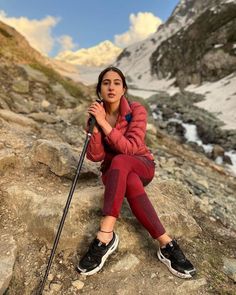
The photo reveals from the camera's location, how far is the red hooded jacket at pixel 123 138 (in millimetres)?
5764

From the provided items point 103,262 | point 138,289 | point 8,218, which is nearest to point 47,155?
point 8,218

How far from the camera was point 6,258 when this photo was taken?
5227 millimetres

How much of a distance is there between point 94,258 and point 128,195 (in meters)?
1.12

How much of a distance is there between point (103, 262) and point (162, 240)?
0.99 metres

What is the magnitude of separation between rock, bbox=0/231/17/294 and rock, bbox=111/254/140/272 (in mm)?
1543

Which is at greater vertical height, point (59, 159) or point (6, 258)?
point (59, 159)

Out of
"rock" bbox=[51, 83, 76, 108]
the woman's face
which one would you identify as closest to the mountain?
the woman's face

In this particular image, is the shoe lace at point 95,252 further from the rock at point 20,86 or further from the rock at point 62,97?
the rock at point 62,97

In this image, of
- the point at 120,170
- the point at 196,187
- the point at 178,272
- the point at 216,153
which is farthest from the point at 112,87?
the point at 216,153

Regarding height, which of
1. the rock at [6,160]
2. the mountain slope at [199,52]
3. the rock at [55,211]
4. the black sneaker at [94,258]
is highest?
the mountain slope at [199,52]

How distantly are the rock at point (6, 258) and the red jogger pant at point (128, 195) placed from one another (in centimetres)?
158

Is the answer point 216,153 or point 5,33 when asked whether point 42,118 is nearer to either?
point 216,153

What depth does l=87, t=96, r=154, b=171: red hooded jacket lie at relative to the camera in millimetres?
5764

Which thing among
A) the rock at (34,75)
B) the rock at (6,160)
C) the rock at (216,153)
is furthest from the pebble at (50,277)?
the rock at (216,153)
